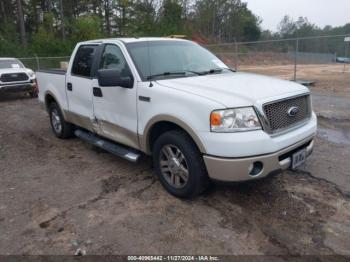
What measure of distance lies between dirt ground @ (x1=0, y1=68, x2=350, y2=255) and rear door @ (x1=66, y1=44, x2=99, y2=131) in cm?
71

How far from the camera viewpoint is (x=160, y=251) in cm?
304

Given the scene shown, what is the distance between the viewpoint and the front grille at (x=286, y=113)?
11.5ft

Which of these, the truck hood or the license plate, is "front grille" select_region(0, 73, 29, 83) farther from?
the license plate

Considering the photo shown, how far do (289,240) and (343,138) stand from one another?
3.83 metres

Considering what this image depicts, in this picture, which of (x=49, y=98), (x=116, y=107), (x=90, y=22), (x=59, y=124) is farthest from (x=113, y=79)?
(x=90, y=22)

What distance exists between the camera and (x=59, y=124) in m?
6.57

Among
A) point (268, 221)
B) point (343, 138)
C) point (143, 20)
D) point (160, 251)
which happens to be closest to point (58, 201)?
point (160, 251)

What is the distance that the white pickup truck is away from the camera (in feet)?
11.0

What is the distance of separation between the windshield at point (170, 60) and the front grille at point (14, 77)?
32.3 feet

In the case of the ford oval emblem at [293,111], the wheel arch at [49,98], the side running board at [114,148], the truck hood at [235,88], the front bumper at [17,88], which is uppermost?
the truck hood at [235,88]

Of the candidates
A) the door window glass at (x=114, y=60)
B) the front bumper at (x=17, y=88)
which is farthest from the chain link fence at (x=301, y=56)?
the door window glass at (x=114, y=60)

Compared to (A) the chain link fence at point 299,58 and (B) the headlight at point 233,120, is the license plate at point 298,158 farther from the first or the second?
(A) the chain link fence at point 299,58

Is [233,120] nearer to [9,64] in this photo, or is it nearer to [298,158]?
[298,158]

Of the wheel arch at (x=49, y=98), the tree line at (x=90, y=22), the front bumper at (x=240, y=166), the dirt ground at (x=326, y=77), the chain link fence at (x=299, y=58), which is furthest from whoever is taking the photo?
the tree line at (x=90, y=22)
